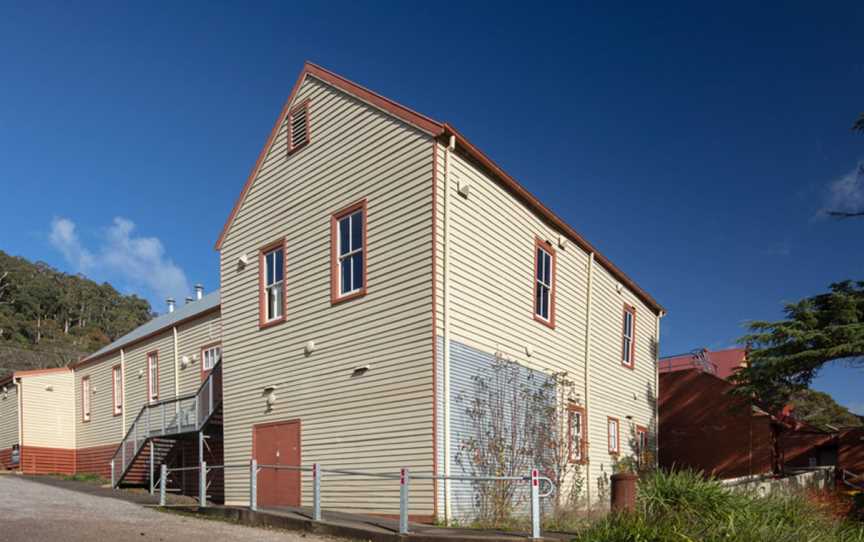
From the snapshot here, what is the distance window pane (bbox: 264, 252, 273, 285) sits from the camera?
17891mm

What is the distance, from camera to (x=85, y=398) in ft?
106

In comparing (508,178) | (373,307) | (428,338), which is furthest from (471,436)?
(508,178)

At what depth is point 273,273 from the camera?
17.8 metres

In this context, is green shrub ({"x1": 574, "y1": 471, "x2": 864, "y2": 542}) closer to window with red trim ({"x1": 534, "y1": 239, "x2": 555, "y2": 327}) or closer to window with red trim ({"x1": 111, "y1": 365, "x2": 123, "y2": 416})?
window with red trim ({"x1": 534, "y1": 239, "x2": 555, "y2": 327})

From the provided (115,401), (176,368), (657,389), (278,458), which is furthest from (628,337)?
(115,401)

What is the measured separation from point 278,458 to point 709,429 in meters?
16.4

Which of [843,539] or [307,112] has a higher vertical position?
[307,112]

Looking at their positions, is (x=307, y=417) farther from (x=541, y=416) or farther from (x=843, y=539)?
(x=843, y=539)

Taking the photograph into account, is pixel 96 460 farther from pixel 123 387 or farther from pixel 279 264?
pixel 279 264

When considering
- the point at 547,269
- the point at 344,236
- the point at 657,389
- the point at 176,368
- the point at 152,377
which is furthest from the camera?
the point at 152,377

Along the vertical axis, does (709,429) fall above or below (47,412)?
above

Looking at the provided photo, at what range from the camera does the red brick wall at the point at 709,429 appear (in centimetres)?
2548

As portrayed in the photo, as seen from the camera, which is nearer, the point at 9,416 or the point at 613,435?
the point at 613,435

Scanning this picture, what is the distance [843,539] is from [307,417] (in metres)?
9.92
